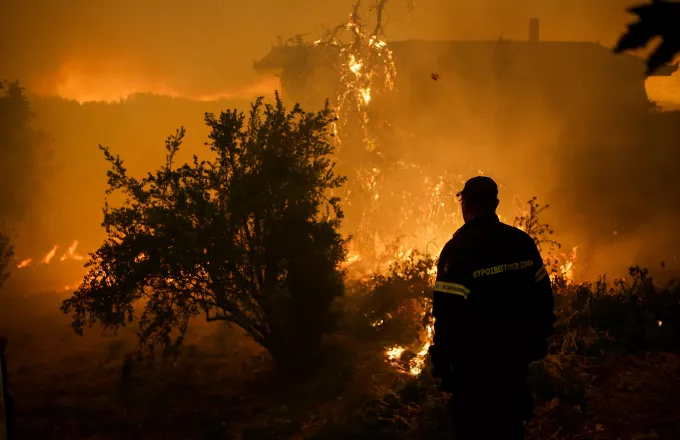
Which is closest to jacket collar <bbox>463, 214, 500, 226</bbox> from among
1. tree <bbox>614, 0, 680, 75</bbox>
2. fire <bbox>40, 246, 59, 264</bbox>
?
tree <bbox>614, 0, 680, 75</bbox>

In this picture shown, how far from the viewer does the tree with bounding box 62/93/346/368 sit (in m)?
8.00

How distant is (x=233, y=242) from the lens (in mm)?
8500

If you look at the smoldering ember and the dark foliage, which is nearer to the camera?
the smoldering ember

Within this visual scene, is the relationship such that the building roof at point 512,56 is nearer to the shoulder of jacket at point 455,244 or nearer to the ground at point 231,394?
the ground at point 231,394

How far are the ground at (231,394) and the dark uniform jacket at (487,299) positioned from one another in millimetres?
2700

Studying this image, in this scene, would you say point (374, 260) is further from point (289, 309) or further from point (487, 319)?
point (487, 319)

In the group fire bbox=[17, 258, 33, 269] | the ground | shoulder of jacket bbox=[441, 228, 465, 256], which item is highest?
fire bbox=[17, 258, 33, 269]

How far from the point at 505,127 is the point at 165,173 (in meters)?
19.6

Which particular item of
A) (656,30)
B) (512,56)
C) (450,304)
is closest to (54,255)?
(512,56)

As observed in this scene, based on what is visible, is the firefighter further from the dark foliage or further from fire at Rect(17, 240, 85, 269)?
fire at Rect(17, 240, 85, 269)

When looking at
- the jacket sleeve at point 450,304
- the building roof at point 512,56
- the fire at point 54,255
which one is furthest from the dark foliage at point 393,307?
the fire at point 54,255

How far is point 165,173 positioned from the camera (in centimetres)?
823

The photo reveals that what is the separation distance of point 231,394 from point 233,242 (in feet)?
8.44

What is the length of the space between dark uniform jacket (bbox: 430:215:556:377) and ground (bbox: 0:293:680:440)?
106 inches
